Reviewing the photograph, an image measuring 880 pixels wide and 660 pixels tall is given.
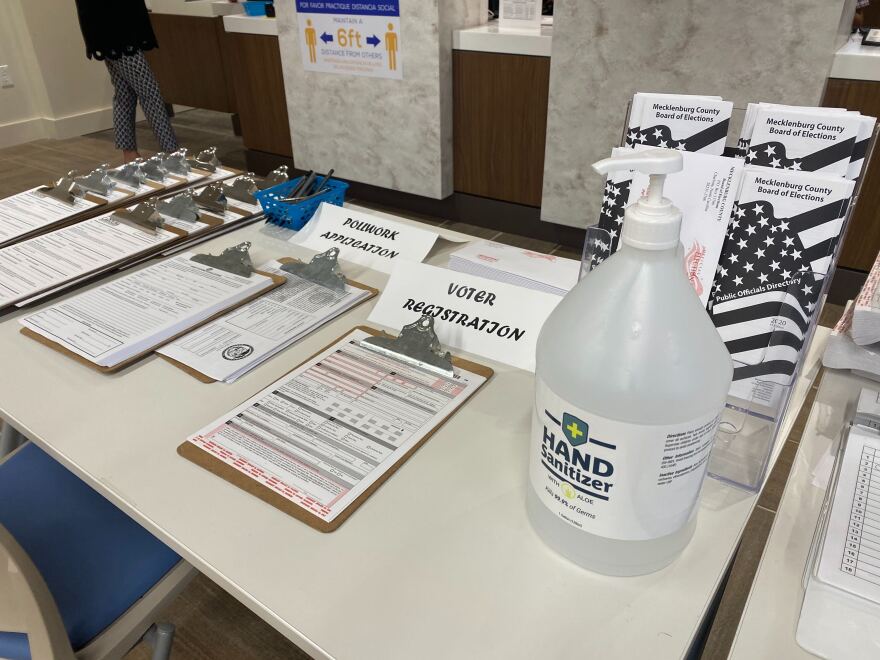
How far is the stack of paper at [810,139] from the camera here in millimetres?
618

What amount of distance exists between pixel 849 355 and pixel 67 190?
1429mm

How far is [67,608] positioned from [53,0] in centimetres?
482

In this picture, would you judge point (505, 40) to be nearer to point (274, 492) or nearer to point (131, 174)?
point (131, 174)

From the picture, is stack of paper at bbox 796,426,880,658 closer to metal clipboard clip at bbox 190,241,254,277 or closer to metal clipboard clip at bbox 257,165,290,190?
metal clipboard clip at bbox 190,241,254,277

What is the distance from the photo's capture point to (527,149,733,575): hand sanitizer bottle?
1.54 feet

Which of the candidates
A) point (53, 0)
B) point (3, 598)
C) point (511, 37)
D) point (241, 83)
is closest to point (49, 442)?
point (3, 598)

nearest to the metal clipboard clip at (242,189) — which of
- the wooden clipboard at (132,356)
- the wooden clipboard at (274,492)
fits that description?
the wooden clipboard at (132,356)

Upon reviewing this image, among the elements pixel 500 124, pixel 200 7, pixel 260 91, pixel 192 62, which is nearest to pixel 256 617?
pixel 500 124

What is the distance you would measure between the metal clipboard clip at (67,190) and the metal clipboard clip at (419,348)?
86 centimetres

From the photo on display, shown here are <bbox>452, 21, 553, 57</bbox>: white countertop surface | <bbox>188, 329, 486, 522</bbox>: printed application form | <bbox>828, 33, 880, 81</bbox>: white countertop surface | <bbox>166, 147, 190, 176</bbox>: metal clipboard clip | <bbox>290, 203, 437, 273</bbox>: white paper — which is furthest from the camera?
<bbox>452, 21, 553, 57</bbox>: white countertop surface

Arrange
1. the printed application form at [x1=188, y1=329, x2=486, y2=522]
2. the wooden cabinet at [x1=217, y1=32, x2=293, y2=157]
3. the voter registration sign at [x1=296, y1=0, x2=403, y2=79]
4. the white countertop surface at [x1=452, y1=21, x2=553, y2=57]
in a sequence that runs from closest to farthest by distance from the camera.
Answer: the printed application form at [x1=188, y1=329, x2=486, y2=522] → the white countertop surface at [x1=452, y1=21, x2=553, y2=57] → the voter registration sign at [x1=296, y1=0, x2=403, y2=79] → the wooden cabinet at [x1=217, y1=32, x2=293, y2=157]

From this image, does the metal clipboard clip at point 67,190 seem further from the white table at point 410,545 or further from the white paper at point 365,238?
the white table at point 410,545

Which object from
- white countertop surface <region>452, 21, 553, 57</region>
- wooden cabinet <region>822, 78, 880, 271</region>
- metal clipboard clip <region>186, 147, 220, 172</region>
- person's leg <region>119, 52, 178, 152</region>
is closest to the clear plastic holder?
metal clipboard clip <region>186, 147, 220, 172</region>

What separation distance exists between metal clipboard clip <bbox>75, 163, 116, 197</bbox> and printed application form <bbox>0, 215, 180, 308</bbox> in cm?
13
